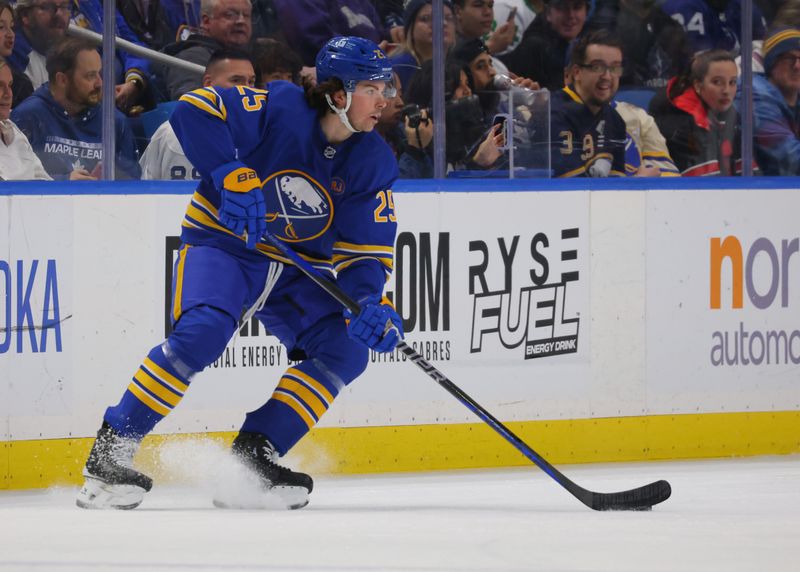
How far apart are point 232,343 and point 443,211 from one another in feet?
2.68

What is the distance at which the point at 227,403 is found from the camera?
4180 mm

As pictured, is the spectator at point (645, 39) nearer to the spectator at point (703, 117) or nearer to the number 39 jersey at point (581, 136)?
the spectator at point (703, 117)

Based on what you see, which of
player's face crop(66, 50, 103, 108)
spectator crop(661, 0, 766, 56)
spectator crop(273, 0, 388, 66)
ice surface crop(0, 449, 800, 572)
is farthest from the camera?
spectator crop(661, 0, 766, 56)

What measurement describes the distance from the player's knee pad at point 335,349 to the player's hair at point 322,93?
1.71 feet

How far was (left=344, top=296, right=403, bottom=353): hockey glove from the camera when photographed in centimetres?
326

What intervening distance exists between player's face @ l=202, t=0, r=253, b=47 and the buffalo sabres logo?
4.07 ft

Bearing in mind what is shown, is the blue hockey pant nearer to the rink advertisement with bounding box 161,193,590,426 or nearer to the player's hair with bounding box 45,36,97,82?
the rink advertisement with bounding box 161,193,590,426

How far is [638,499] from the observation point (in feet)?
10.7

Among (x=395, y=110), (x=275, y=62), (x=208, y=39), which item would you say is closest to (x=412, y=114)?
(x=395, y=110)

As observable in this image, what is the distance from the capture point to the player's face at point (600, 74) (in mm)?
4906

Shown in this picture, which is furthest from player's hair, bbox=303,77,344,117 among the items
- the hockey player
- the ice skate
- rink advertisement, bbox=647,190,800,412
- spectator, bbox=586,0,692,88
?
Answer: spectator, bbox=586,0,692,88

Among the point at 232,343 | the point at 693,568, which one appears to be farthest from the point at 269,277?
the point at 693,568

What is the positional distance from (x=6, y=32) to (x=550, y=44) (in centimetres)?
186

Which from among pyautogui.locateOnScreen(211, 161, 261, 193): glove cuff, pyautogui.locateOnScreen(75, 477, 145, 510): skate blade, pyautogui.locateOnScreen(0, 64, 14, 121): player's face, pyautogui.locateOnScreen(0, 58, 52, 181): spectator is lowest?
pyautogui.locateOnScreen(75, 477, 145, 510): skate blade
